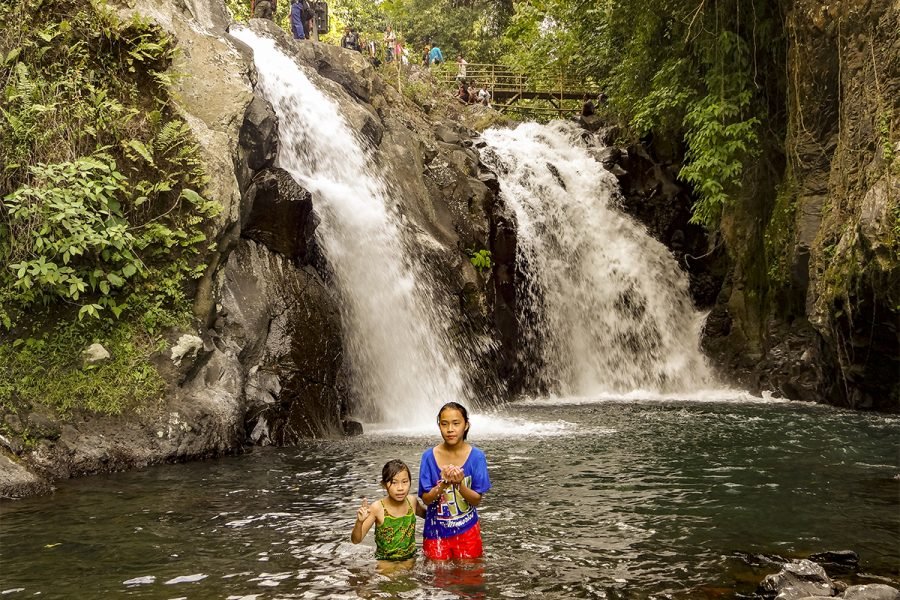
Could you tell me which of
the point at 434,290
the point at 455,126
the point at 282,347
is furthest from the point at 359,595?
the point at 455,126

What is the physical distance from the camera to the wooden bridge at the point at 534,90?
2939 cm

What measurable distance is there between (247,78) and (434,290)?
5426 mm

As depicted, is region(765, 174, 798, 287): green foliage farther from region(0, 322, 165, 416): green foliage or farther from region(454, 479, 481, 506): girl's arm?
region(454, 479, 481, 506): girl's arm

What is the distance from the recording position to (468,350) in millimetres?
16188

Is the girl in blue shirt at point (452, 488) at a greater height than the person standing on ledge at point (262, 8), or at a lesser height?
lesser

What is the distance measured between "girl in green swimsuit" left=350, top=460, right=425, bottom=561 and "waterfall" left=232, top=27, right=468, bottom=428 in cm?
813

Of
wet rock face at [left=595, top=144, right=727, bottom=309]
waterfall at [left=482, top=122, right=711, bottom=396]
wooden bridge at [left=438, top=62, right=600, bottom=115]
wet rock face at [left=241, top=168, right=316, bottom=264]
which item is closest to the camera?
wet rock face at [left=241, top=168, right=316, bottom=264]

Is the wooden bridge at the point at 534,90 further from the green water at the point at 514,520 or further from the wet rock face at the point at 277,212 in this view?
the green water at the point at 514,520

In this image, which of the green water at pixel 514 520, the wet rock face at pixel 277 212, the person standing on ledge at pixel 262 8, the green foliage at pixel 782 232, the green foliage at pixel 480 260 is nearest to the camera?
the green water at pixel 514 520

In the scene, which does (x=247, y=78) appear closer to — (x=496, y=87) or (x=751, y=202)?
(x=751, y=202)

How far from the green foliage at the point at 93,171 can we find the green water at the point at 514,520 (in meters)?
2.48

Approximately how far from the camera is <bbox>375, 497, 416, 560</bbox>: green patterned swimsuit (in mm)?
5398

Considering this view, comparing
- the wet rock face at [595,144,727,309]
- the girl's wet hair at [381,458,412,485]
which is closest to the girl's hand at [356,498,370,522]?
the girl's wet hair at [381,458,412,485]

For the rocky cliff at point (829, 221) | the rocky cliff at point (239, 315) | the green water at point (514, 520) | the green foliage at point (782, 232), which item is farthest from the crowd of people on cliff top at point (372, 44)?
the green water at point (514, 520)
